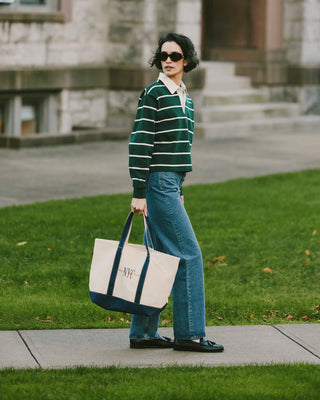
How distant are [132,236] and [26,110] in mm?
8446

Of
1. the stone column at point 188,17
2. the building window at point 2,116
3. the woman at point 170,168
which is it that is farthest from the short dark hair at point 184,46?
the stone column at point 188,17

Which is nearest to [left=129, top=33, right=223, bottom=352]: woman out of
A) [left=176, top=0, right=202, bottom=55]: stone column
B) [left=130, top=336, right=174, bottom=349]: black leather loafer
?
[left=130, top=336, right=174, bottom=349]: black leather loafer

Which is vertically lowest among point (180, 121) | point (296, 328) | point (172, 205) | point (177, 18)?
point (296, 328)

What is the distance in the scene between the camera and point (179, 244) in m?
5.32

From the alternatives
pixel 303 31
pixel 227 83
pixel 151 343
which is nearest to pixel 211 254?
pixel 151 343

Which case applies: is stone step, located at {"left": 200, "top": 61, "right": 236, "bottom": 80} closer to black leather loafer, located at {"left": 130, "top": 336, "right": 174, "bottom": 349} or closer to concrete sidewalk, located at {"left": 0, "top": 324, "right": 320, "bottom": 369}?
concrete sidewalk, located at {"left": 0, "top": 324, "right": 320, "bottom": 369}

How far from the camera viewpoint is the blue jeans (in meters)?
5.30

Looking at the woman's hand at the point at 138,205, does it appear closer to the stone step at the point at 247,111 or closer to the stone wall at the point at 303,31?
the stone step at the point at 247,111

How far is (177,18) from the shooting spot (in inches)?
683

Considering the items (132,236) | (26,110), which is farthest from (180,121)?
(26,110)

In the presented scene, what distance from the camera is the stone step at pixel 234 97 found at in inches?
715

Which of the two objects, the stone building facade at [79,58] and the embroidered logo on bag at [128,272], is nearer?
the embroidered logo on bag at [128,272]

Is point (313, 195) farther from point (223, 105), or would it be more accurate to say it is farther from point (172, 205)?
point (223, 105)

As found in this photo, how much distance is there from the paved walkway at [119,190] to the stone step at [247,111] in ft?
2.95
